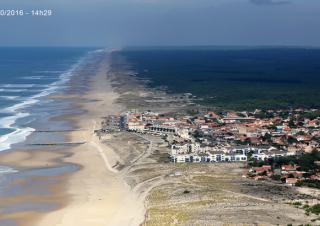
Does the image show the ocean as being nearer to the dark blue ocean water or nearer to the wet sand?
the dark blue ocean water

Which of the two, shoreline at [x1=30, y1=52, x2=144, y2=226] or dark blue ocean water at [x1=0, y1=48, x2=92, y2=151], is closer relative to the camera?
shoreline at [x1=30, y1=52, x2=144, y2=226]

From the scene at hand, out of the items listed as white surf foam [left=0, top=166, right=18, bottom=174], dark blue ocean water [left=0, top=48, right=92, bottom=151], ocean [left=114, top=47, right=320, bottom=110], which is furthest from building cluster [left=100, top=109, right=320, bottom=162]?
white surf foam [left=0, top=166, right=18, bottom=174]

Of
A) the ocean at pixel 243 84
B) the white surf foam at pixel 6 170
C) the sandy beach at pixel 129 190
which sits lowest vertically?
the ocean at pixel 243 84

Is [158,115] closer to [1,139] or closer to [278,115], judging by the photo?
[278,115]

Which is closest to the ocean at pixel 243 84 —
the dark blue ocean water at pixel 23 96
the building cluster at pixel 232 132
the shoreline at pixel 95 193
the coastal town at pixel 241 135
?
the coastal town at pixel 241 135

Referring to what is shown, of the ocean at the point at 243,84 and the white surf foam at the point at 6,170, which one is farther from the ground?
the white surf foam at the point at 6,170

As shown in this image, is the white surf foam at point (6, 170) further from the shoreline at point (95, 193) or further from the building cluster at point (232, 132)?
the building cluster at point (232, 132)
